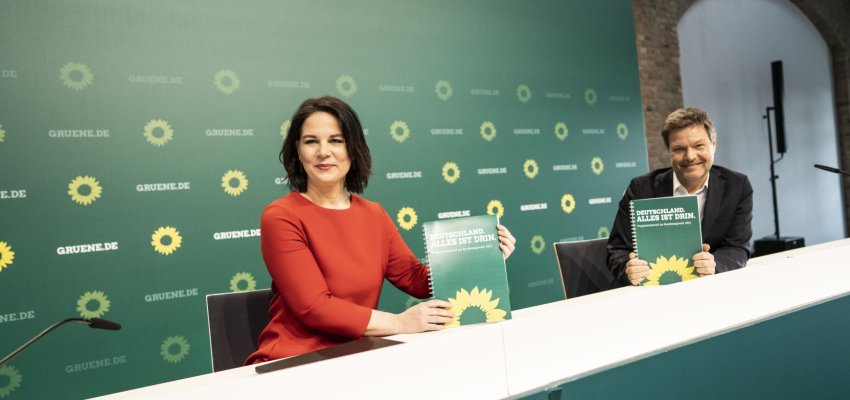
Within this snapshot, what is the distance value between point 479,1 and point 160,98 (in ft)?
8.11

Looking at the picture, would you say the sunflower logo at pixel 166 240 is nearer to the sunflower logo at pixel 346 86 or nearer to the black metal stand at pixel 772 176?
the sunflower logo at pixel 346 86

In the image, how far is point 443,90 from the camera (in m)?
4.29

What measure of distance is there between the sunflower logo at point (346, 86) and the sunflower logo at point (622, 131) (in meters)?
2.57

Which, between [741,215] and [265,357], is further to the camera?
[741,215]

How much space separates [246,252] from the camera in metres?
3.44

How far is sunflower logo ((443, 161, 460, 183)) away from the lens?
423 cm

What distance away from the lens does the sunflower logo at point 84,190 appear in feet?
9.79

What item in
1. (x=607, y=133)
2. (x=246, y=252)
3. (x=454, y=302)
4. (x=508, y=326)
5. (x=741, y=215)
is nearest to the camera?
(x=508, y=326)

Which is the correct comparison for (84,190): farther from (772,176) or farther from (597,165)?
(772,176)

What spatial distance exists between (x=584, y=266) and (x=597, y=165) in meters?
2.77

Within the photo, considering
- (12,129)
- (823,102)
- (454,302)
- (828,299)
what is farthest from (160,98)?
(823,102)

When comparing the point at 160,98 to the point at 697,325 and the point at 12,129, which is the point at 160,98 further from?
the point at 697,325

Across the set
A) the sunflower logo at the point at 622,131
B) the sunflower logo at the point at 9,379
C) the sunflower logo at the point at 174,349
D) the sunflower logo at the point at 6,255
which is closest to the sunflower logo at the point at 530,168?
the sunflower logo at the point at 622,131

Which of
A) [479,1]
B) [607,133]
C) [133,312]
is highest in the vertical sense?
[479,1]
